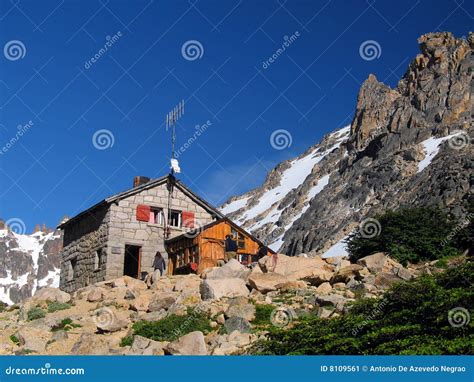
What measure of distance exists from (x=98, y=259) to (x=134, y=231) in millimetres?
2133

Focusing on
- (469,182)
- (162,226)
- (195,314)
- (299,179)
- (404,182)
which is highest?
(299,179)

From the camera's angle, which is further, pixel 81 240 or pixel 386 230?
pixel 81 240

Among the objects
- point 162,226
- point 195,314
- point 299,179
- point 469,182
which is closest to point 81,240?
point 162,226

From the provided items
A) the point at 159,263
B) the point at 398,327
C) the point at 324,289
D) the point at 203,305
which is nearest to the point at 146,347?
the point at 203,305

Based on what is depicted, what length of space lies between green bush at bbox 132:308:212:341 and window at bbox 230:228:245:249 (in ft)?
45.4

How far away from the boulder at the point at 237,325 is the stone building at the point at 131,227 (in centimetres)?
1428

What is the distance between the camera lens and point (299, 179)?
592ft

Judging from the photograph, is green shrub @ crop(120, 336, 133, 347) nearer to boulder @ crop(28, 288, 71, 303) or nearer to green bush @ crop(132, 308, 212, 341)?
green bush @ crop(132, 308, 212, 341)

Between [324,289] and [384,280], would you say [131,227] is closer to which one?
[324,289]

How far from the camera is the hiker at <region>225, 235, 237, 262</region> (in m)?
29.7

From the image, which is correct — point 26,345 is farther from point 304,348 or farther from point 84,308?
point 304,348

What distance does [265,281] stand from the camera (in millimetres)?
19078

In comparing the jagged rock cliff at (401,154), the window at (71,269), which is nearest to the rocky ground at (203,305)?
the window at (71,269)
